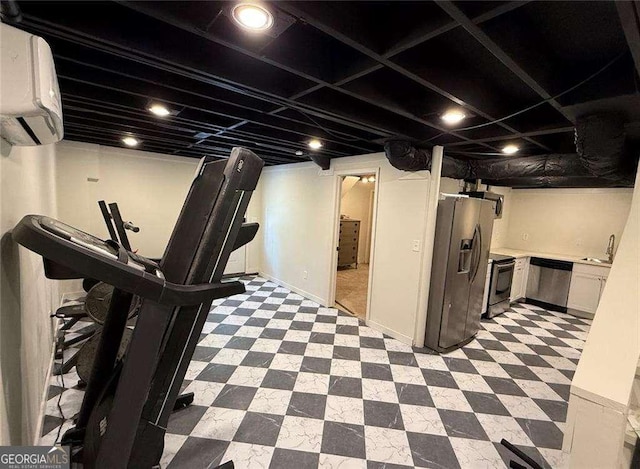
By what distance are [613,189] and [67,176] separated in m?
8.30

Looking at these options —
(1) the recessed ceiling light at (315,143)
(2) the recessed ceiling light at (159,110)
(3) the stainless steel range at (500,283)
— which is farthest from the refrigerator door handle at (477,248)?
(2) the recessed ceiling light at (159,110)

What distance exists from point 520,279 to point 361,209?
13.5 feet

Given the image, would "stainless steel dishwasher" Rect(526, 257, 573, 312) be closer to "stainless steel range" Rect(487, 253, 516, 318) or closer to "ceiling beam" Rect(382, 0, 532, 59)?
"stainless steel range" Rect(487, 253, 516, 318)

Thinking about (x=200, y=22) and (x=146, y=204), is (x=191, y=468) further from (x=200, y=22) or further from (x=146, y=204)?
(x=146, y=204)

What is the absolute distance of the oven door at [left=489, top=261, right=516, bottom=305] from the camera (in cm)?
407

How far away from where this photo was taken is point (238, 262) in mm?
5637

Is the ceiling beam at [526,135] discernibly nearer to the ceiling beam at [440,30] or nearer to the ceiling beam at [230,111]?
the ceiling beam at [230,111]

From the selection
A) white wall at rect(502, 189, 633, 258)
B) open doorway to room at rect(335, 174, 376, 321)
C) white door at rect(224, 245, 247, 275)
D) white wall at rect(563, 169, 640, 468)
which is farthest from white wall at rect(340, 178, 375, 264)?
white wall at rect(563, 169, 640, 468)

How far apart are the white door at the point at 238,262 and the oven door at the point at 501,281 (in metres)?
4.44

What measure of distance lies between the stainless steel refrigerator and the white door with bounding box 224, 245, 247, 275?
12.6 feet

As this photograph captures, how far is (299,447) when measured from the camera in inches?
69.6

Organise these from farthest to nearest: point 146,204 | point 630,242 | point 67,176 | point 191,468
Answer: point 146,204, point 67,176, point 191,468, point 630,242

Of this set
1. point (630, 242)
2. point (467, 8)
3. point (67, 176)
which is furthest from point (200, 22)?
point (67, 176)

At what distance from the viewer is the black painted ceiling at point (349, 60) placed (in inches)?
45.0
